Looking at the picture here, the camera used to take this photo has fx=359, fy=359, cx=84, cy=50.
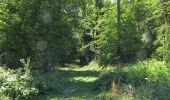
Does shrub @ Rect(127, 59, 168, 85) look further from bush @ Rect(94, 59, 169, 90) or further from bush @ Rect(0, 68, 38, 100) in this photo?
bush @ Rect(0, 68, 38, 100)

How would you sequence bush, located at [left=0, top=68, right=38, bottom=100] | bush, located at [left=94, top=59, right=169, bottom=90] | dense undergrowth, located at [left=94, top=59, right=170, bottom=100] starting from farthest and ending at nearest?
bush, located at [left=94, top=59, right=169, bottom=90], bush, located at [left=0, top=68, right=38, bottom=100], dense undergrowth, located at [left=94, top=59, right=170, bottom=100]

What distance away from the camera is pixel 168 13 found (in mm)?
20938

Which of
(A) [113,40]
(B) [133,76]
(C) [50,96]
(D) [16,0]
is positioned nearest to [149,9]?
(A) [113,40]

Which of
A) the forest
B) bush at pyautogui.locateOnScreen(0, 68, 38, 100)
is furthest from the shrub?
bush at pyautogui.locateOnScreen(0, 68, 38, 100)

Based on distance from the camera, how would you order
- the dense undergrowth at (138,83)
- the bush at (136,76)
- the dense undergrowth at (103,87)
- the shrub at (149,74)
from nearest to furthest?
the dense undergrowth at (138,83)
the dense undergrowth at (103,87)
the shrub at (149,74)
the bush at (136,76)

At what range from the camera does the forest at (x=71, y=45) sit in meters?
13.9

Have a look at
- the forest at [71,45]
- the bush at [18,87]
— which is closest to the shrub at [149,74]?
the forest at [71,45]

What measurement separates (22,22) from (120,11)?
11301 millimetres

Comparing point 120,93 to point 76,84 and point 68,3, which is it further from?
point 68,3

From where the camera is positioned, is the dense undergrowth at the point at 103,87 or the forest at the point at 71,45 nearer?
the dense undergrowth at the point at 103,87

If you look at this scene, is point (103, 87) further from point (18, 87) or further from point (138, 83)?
point (18, 87)

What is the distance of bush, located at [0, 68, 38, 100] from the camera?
44.1 ft

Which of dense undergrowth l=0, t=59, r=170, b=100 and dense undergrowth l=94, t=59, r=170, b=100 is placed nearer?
dense undergrowth l=94, t=59, r=170, b=100

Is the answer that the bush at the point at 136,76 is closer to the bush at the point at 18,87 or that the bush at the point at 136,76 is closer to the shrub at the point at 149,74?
the shrub at the point at 149,74
